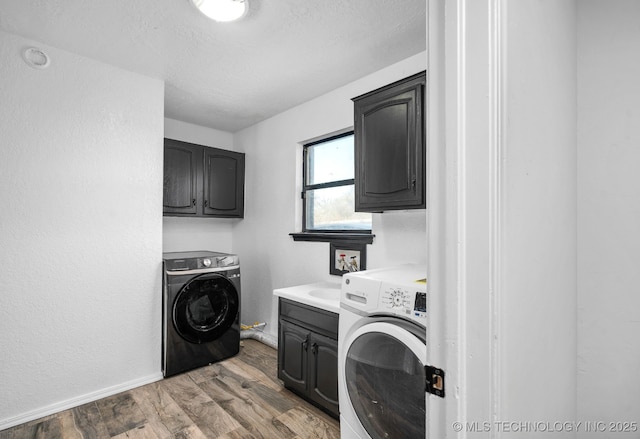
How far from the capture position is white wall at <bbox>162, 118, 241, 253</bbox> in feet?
11.4

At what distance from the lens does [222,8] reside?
5.53 ft

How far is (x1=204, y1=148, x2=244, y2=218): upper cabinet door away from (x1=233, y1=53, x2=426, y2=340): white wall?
0.41 ft

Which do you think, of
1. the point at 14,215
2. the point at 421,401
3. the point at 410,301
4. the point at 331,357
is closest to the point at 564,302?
the point at 410,301

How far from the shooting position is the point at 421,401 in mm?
1272

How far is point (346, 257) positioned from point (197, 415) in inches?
59.3

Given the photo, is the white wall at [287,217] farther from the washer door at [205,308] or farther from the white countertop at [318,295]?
the washer door at [205,308]

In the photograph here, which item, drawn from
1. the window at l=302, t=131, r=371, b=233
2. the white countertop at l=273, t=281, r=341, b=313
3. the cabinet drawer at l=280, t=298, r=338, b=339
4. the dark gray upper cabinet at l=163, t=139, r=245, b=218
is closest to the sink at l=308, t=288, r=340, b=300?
the white countertop at l=273, t=281, r=341, b=313

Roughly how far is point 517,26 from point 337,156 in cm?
215

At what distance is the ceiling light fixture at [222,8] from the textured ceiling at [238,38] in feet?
0.23

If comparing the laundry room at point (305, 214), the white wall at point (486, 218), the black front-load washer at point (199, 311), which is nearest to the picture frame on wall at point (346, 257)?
the laundry room at point (305, 214)

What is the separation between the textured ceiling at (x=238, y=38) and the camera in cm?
175

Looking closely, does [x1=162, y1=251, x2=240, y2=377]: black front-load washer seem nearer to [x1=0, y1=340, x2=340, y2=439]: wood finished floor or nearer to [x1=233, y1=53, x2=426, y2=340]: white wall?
[x1=0, y1=340, x2=340, y2=439]: wood finished floor

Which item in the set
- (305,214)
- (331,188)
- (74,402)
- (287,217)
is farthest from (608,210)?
(74,402)

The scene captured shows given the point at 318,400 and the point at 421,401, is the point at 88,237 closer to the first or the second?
the point at 318,400
